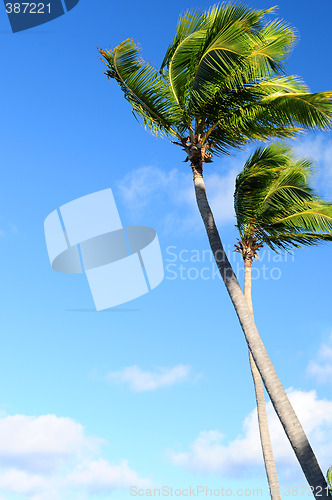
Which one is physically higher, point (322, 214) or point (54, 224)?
point (54, 224)

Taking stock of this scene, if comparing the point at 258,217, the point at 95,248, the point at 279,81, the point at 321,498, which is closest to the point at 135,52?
the point at 279,81

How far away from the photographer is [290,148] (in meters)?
13.6

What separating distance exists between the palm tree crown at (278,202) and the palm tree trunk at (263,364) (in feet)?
6.57

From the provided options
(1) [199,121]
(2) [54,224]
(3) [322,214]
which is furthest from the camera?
(2) [54,224]

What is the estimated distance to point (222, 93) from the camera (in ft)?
34.1

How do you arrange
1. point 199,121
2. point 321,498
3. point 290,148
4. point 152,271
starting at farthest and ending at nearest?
point 152,271 < point 290,148 < point 199,121 < point 321,498

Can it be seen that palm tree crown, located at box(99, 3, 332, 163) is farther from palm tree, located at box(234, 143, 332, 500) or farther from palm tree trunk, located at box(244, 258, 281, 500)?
palm tree trunk, located at box(244, 258, 281, 500)

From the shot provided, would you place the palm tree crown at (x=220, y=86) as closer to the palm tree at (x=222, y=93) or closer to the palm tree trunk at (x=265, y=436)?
the palm tree at (x=222, y=93)

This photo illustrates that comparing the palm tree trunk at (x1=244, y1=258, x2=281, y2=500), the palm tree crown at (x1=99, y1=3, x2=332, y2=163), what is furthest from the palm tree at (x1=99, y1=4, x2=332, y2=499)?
the palm tree trunk at (x1=244, y1=258, x2=281, y2=500)

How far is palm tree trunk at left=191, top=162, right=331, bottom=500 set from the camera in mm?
7402

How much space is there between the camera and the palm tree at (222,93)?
9327mm

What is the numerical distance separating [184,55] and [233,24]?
1.36 metres

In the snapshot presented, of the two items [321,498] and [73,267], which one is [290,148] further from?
[321,498]

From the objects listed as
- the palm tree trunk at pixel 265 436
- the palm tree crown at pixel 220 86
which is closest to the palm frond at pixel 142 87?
the palm tree crown at pixel 220 86
